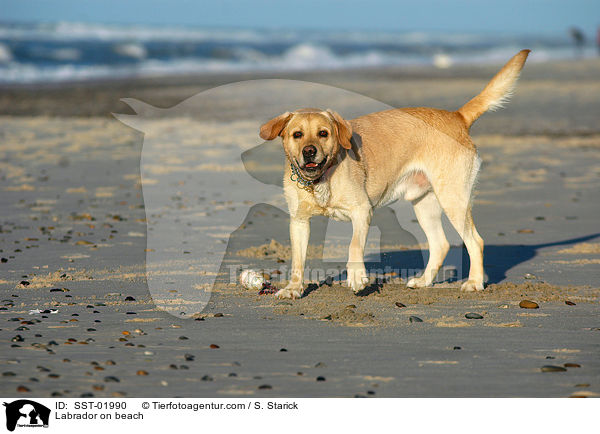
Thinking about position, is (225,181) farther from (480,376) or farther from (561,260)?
(480,376)

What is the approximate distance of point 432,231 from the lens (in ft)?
24.3

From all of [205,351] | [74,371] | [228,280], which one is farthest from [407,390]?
[228,280]

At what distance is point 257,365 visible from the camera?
4781 mm

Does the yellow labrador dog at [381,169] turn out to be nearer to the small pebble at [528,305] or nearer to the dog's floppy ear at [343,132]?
the dog's floppy ear at [343,132]

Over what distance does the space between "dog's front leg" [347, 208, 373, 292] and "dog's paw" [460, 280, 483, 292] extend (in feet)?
2.68

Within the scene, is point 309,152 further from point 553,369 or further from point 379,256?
point 553,369

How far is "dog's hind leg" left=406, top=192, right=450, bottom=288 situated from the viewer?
281 inches

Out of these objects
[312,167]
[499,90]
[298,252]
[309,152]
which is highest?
[499,90]

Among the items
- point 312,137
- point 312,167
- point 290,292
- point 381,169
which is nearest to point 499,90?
point 381,169

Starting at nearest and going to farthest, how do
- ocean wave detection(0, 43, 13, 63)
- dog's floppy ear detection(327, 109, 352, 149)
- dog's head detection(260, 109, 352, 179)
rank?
dog's head detection(260, 109, 352, 179), dog's floppy ear detection(327, 109, 352, 149), ocean wave detection(0, 43, 13, 63)

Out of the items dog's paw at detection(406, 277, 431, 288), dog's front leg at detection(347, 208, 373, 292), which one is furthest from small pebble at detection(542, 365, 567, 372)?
dog's paw at detection(406, 277, 431, 288)

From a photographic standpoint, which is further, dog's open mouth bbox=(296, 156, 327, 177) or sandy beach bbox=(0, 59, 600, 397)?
dog's open mouth bbox=(296, 156, 327, 177)

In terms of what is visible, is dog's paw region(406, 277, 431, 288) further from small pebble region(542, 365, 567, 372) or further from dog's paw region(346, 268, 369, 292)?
small pebble region(542, 365, 567, 372)

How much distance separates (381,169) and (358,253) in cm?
81
